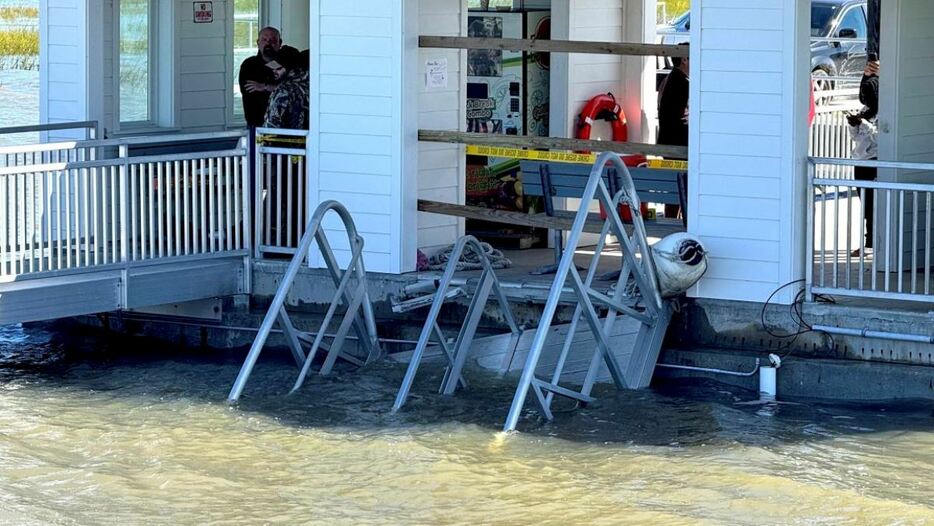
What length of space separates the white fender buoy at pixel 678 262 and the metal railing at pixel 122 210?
3356mm

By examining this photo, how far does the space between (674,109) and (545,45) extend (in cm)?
222

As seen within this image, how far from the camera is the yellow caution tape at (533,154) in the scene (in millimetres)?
12500

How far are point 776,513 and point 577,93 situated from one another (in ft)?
20.2

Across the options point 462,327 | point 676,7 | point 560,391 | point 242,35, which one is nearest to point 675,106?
point 462,327

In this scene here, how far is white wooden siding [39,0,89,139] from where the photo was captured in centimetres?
1308

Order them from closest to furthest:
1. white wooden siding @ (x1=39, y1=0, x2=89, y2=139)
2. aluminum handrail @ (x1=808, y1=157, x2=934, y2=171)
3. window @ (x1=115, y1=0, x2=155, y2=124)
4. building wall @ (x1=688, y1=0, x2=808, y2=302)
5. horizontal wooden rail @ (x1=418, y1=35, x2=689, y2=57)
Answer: aluminum handrail @ (x1=808, y1=157, x2=934, y2=171) → building wall @ (x1=688, y1=0, x2=808, y2=302) → horizontal wooden rail @ (x1=418, y1=35, x2=689, y2=57) → white wooden siding @ (x1=39, y1=0, x2=89, y2=139) → window @ (x1=115, y1=0, x2=155, y2=124)

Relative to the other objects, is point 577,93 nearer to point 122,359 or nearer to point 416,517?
point 122,359

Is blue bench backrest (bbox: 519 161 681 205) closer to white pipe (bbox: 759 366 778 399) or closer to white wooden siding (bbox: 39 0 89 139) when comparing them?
white pipe (bbox: 759 366 778 399)

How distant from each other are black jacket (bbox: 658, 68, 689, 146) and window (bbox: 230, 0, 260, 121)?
13.0 feet

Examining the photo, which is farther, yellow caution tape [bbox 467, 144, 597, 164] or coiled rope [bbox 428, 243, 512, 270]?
yellow caution tape [bbox 467, 144, 597, 164]

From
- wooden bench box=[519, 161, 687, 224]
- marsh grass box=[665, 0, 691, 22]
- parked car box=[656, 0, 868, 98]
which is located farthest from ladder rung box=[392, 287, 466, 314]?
marsh grass box=[665, 0, 691, 22]

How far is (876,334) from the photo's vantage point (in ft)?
33.6

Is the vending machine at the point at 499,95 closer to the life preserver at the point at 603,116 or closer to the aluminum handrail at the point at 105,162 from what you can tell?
the life preserver at the point at 603,116

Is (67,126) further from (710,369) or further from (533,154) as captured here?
(710,369)
